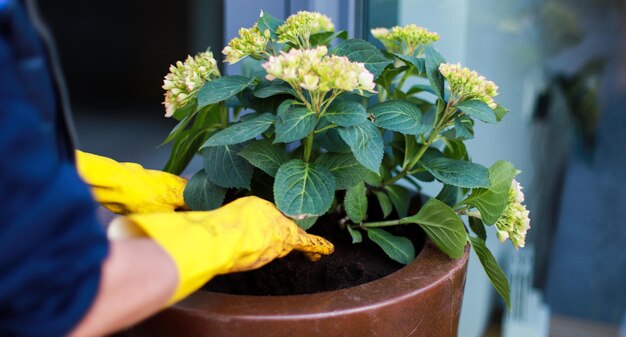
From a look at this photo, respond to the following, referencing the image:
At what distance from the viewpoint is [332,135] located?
72cm

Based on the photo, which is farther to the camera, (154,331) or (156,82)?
(156,82)

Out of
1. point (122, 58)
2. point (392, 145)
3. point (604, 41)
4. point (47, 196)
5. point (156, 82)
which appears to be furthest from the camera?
point (122, 58)

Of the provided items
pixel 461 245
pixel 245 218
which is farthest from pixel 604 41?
pixel 245 218

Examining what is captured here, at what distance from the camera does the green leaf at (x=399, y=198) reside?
81 centimetres

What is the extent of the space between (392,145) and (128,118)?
136 centimetres

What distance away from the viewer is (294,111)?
632 millimetres

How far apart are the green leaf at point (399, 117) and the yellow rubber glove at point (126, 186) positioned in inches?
10.6

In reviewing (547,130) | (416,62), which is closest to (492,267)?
(416,62)

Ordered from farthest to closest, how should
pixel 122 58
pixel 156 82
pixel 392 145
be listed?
pixel 122 58 → pixel 156 82 → pixel 392 145

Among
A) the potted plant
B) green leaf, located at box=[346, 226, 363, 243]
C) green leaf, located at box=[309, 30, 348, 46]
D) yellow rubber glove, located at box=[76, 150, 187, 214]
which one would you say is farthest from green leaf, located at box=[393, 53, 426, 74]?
yellow rubber glove, located at box=[76, 150, 187, 214]

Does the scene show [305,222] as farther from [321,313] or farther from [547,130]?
[547,130]

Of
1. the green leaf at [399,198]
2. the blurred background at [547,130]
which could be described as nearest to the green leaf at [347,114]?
the green leaf at [399,198]

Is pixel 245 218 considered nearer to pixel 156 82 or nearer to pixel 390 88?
pixel 390 88

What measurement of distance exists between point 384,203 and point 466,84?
0.20 metres
